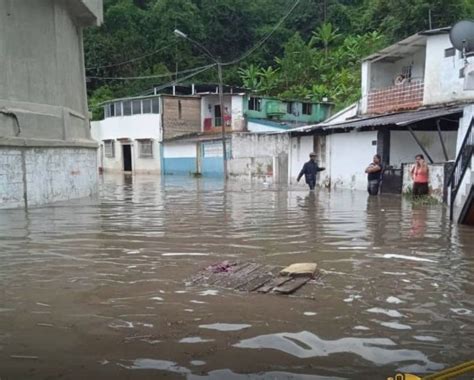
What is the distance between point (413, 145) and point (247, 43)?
123 feet

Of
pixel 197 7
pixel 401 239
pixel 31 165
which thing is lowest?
pixel 401 239

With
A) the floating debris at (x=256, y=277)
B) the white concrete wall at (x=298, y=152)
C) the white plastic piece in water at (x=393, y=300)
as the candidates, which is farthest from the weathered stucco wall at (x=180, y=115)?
the white plastic piece in water at (x=393, y=300)

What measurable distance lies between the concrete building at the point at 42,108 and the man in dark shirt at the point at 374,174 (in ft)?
30.6

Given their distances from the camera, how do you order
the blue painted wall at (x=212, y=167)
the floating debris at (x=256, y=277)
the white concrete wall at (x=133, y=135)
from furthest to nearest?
the white concrete wall at (x=133, y=135) < the blue painted wall at (x=212, y=167) < the floating debris at (x=256, y=277)

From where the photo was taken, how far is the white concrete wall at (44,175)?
1290 centimetres

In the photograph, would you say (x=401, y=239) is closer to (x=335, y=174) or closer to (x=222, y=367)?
(x=222, y=367)

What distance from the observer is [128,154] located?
143ft

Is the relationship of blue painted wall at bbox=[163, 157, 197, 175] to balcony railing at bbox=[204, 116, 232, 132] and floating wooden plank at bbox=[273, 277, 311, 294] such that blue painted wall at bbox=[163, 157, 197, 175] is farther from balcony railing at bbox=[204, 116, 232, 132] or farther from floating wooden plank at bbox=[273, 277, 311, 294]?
floating wooden plank at bbox=[273, 277, 311, 294]

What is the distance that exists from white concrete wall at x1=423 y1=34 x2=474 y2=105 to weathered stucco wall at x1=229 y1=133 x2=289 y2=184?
8474 mm

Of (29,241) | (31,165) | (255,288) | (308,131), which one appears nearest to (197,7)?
(308,131)

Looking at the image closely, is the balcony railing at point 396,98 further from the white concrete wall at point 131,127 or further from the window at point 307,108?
the white concrete wall at point 131,127

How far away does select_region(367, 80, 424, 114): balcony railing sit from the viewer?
2112 cm

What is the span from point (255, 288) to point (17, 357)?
8.32ft

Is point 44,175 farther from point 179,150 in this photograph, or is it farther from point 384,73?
point 179,150
